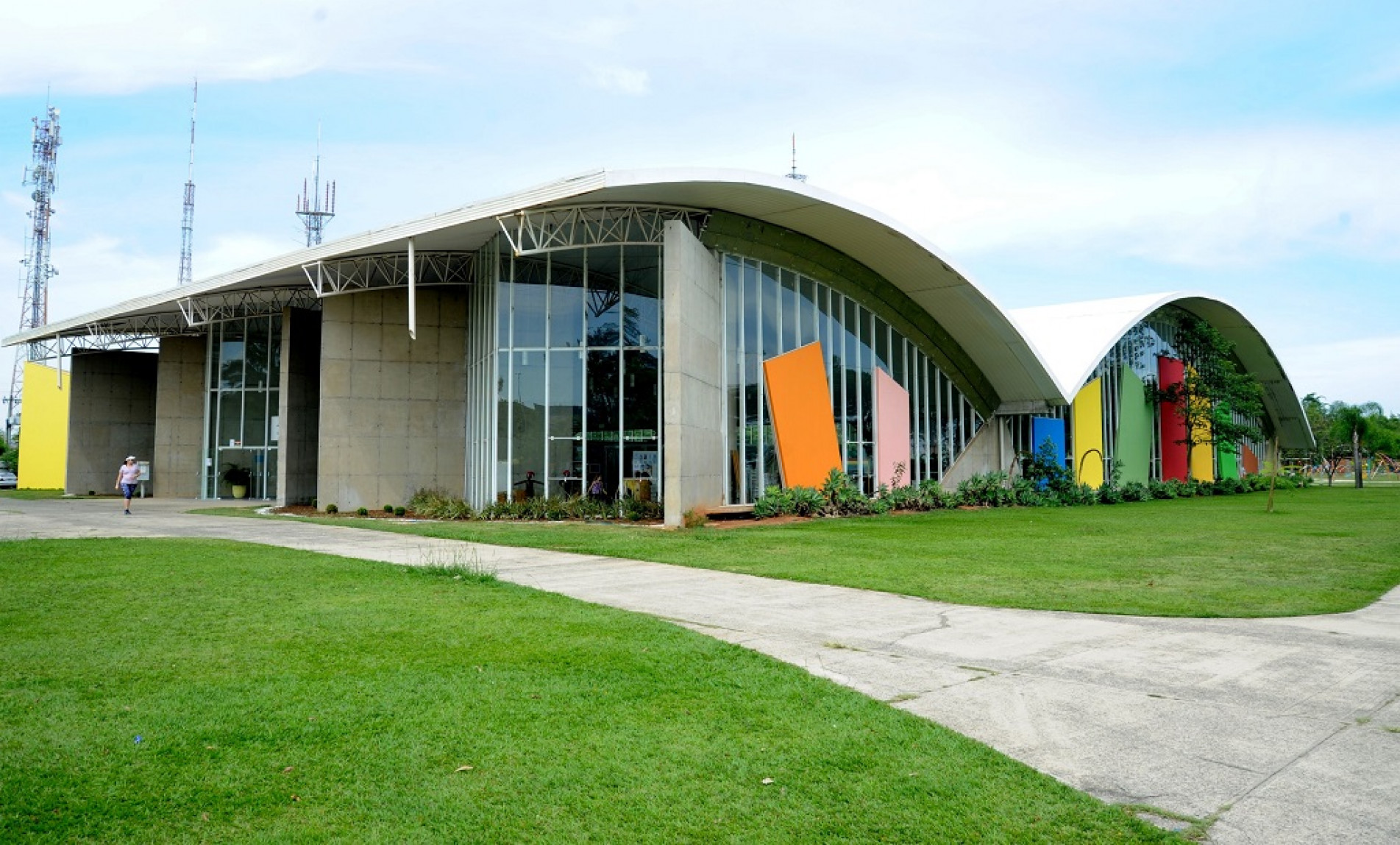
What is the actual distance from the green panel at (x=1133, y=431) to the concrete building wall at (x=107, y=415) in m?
40.2

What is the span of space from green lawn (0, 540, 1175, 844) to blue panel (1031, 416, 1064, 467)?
28.2 meters

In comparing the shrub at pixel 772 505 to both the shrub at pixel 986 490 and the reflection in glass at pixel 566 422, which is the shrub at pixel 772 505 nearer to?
the reflection in glass at pixel 566 422

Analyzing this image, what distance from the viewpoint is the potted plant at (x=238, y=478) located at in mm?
35156

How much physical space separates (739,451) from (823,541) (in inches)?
283

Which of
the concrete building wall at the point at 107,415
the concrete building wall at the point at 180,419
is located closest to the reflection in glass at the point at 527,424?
the concrete building wall at the point at 180,419

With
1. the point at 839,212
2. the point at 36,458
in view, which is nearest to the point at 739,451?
the point at 839,212

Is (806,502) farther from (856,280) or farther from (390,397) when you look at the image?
(390,397)

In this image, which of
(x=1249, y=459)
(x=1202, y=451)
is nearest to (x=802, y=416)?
(x=1202, y=451)

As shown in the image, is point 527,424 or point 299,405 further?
point 299,405

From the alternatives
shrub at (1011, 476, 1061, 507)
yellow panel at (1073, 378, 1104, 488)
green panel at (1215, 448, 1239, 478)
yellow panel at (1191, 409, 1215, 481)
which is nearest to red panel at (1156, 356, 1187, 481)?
yellow panel at (1191, 409, 1215, 481)

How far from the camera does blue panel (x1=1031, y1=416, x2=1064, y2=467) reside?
33250 mm

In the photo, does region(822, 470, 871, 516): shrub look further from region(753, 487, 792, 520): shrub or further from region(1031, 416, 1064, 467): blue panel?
region(1031, 416, 1064, 467): blue panel

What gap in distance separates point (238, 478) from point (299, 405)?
23.1 ft

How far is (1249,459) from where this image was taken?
53344 mm
